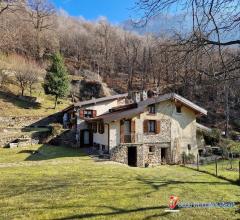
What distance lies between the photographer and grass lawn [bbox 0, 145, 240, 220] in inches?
469

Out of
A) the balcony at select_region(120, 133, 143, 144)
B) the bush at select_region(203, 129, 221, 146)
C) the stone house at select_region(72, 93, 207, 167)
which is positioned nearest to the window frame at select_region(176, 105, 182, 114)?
the stone house at select_region(72, 93, 207, 167)

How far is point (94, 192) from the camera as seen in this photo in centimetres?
1533

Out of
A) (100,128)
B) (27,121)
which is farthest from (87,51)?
(100,128)

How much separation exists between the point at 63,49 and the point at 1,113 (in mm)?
34152

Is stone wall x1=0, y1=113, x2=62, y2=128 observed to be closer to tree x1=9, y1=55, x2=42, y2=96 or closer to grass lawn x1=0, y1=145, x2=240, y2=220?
tree x1=9, y1=55, x2=42, y2=96

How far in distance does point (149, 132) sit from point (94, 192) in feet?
57.7

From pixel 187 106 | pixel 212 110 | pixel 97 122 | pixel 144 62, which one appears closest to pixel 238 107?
pixel 212 110

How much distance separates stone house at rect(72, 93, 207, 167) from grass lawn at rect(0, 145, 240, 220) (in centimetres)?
520

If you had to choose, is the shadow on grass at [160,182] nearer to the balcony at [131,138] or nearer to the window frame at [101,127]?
the balcony at [131,138]

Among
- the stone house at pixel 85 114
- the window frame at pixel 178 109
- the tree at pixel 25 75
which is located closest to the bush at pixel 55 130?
the stone house at pixel 85 114

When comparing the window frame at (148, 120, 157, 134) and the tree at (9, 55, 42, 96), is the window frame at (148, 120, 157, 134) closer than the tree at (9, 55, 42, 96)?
Yes

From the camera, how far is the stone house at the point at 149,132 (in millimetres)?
30641

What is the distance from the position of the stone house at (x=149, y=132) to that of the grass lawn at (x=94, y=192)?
5.20 meters

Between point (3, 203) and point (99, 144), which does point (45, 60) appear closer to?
point (99, 144)
